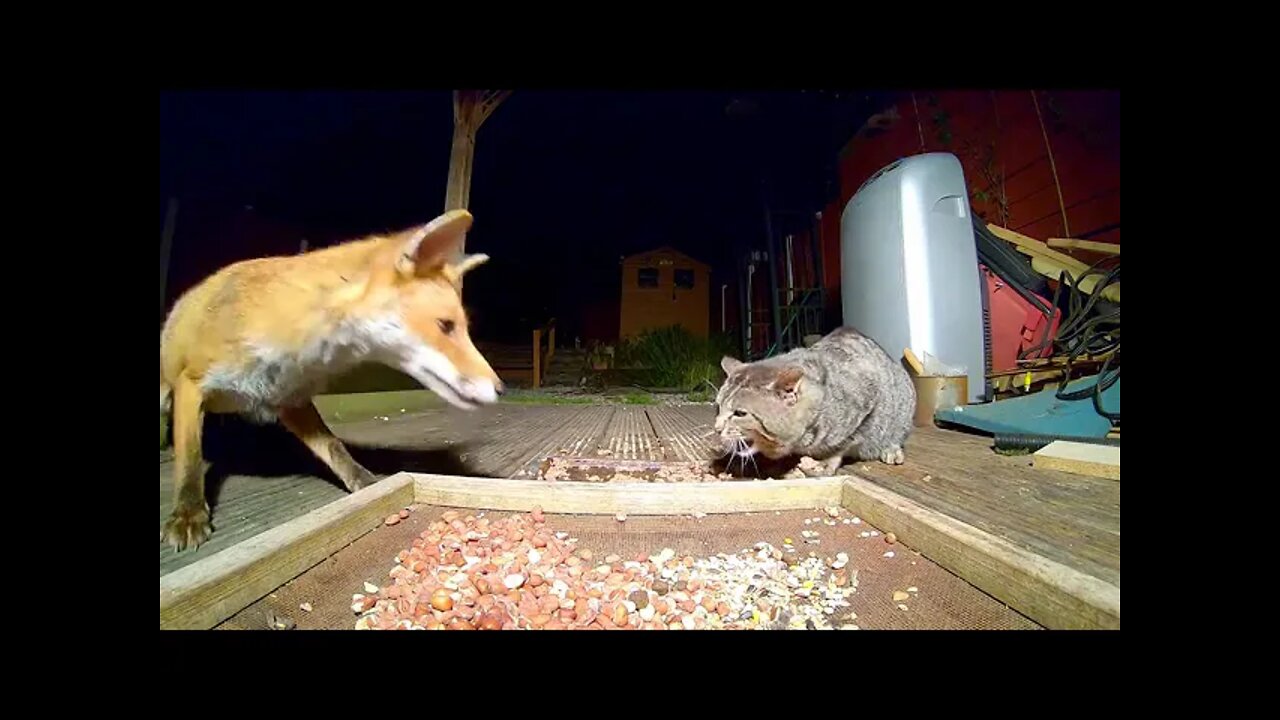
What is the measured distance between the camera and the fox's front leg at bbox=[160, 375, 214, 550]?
0.71 metres

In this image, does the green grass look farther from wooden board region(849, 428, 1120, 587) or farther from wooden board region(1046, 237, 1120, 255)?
wooden board region(1046, 237, 1120, 255)

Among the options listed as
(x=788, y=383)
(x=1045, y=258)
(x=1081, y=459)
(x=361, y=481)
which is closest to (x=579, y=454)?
(x=361, y=481)

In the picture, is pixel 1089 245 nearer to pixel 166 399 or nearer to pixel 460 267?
pixel 460 267

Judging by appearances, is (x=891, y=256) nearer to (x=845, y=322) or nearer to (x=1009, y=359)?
(x=845, y=322)

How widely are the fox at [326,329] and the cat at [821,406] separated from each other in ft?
3.02

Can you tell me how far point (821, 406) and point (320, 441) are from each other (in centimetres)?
159

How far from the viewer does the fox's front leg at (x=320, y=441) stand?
3.56 ft

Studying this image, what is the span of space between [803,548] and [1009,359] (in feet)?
6.66

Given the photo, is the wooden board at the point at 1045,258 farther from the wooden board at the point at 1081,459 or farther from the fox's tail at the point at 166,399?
the fox's tail at the point at 166,399

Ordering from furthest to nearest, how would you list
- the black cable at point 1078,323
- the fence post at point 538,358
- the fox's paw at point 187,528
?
1. the fence post at point 538,358
2. the black cable at point 1078,323
3. the fox's paw at point 187,528

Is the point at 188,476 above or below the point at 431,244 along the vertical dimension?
below

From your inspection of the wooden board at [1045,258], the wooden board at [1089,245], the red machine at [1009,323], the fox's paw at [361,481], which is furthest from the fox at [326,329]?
the wooden board at [1045,258]

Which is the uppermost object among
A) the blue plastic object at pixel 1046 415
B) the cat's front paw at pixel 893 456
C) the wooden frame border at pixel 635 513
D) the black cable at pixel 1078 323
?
the black cable at pixel 1078 323

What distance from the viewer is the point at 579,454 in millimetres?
1558
